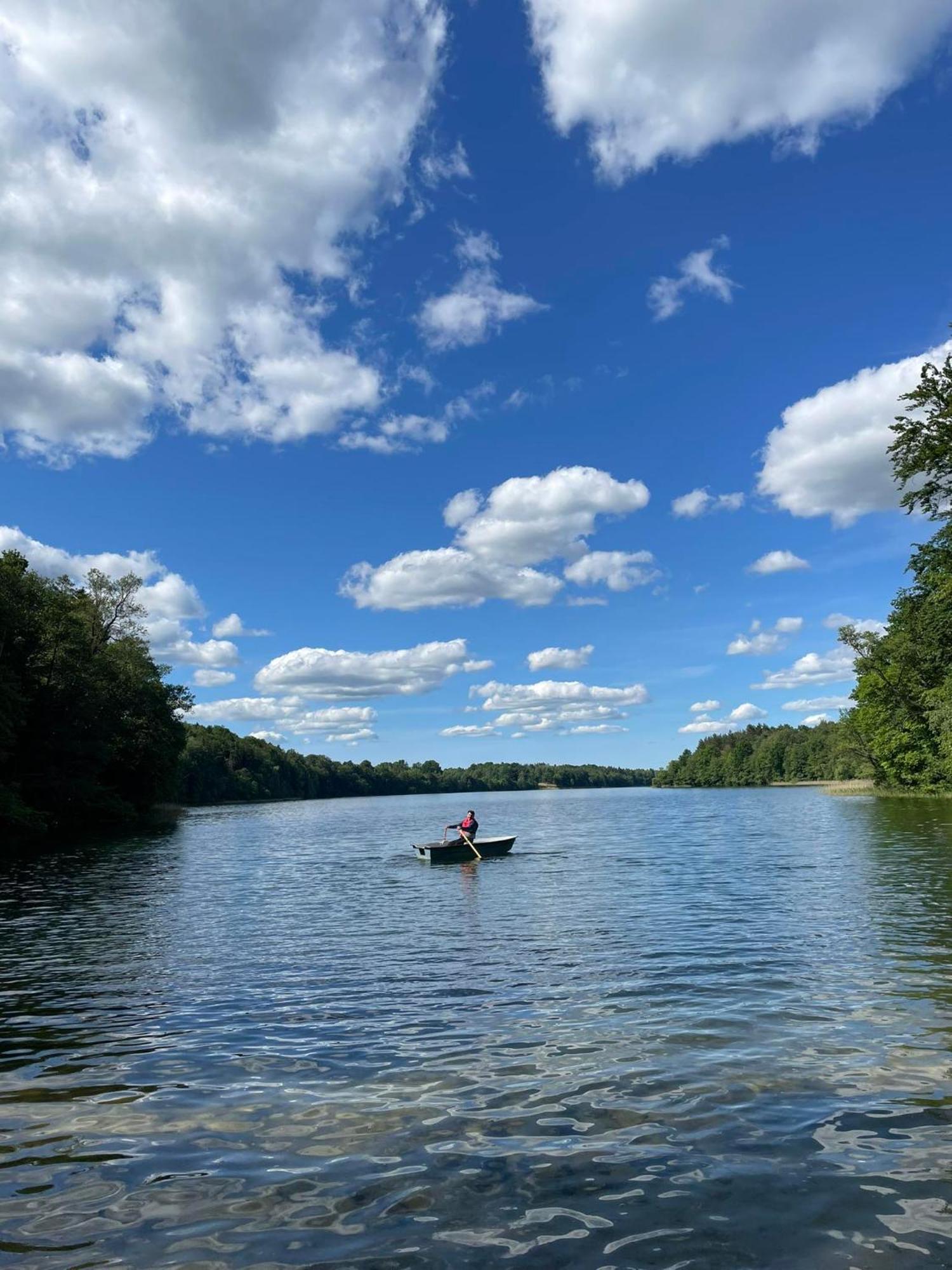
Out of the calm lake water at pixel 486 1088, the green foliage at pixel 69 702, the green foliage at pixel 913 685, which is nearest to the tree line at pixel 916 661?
the green foliage at pixel 913 685

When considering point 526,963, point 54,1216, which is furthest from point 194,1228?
point 526,963

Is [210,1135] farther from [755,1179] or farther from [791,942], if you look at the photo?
[791,942]

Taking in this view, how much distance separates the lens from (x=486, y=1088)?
9805mm

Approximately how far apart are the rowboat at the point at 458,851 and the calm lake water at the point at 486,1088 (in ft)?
58.3

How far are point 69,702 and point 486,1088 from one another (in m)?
56.8

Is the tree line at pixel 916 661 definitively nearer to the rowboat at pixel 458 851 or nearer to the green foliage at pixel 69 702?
the rowboat at pixel 458 851

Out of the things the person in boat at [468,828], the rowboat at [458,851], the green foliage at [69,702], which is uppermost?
the green foliage at [69,702]

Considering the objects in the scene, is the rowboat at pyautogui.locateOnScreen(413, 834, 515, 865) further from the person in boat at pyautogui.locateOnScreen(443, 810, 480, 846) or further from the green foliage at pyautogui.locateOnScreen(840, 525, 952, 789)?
the green foliage at pyautogui.locateOnScreen(840, 525, 952, 789)

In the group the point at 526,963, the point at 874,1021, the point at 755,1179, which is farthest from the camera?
the point at 526,963

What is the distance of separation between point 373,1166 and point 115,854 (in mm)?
43793

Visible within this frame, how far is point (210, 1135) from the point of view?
28.3 ft

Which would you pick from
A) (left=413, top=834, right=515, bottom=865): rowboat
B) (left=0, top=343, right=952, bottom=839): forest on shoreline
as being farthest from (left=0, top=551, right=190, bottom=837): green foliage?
(left=413, top=834, right=515, bottom=865): rowboat

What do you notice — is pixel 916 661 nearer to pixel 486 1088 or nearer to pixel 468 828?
pixel 468 828

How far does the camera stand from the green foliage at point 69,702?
5012cm
